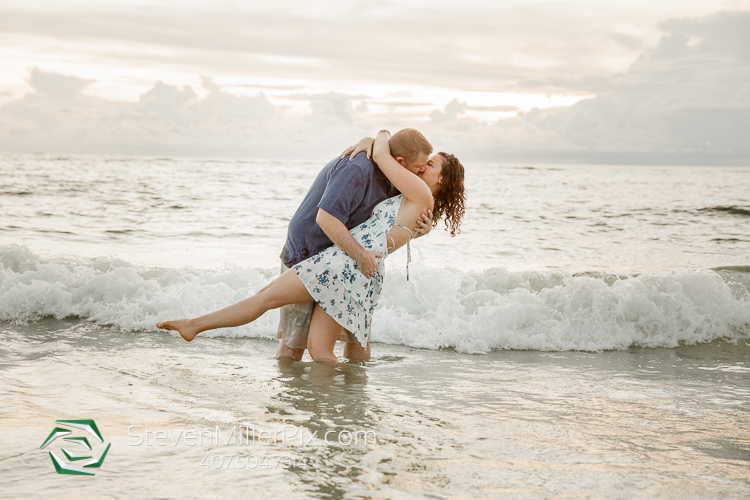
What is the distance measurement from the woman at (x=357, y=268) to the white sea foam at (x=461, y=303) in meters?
2.13

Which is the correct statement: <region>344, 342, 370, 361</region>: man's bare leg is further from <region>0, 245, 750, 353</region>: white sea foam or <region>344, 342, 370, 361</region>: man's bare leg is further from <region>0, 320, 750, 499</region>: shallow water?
<region>0, 245, 750, 353</region>: white sea foam

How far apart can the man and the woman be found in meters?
0.08

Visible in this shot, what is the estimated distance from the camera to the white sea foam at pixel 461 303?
19.7ft

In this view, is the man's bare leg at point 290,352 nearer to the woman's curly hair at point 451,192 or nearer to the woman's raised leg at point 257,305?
the woman's raised leg at point 257,305

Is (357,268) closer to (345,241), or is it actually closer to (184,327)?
(345,241)

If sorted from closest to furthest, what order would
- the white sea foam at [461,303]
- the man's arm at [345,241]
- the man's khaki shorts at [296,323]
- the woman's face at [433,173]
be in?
the man's arm at [345,241] → the woman's face at [433,173] → the man's khaki shorts at [296,323] → the white sea foam at [461,303]

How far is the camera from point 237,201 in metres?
18.6

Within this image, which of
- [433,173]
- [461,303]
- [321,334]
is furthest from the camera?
[461,303]

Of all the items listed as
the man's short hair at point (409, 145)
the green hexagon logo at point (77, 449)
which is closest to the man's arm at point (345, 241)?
the man's short hair at point (409, 145)

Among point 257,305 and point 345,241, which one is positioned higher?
point 345,241

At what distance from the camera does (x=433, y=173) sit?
3809 millimetres

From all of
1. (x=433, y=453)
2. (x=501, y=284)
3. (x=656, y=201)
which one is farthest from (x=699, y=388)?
(x=656, y=201)

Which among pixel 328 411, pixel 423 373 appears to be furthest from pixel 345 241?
pixel 423 373

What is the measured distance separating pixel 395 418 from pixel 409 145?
5.23 ft
